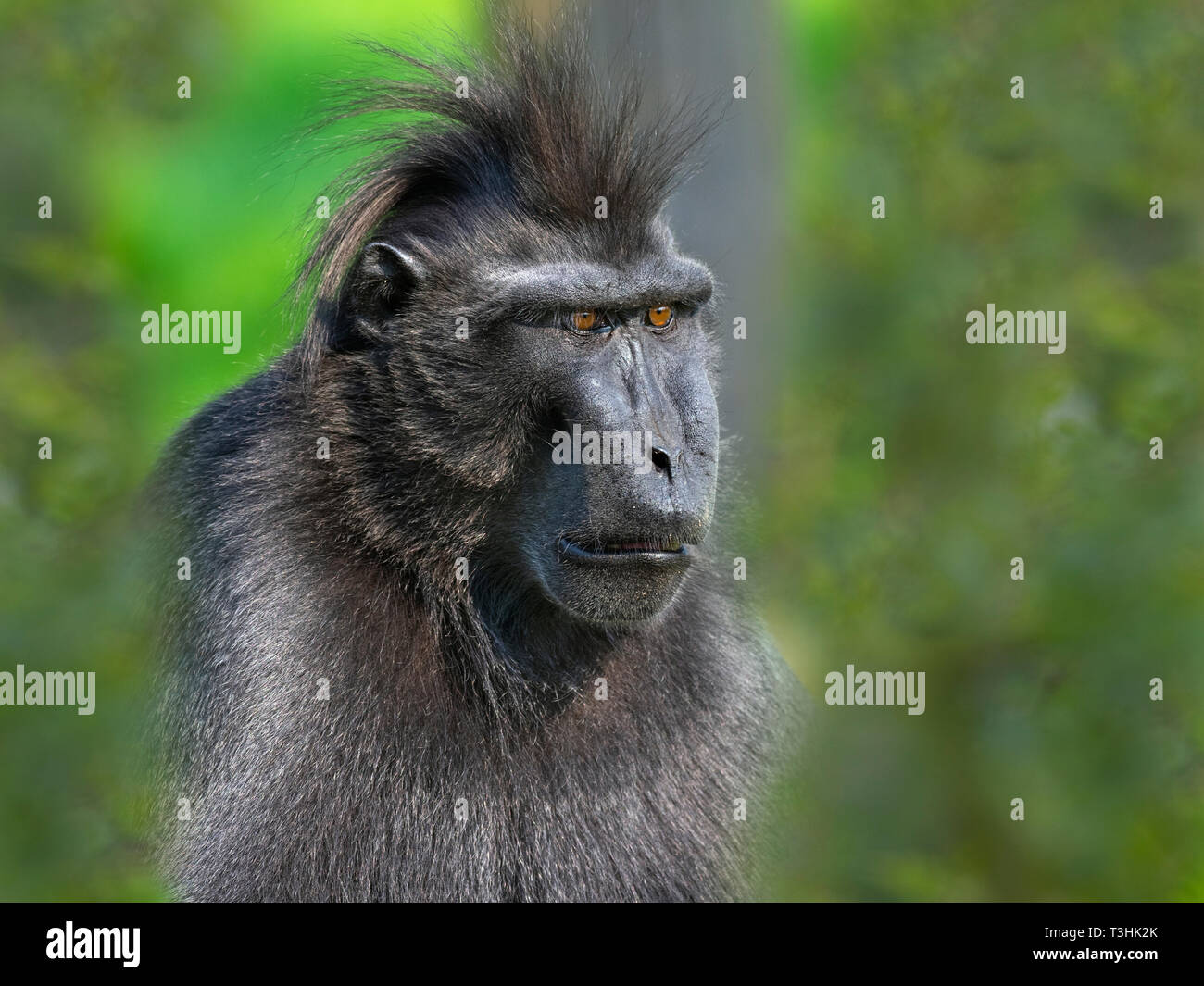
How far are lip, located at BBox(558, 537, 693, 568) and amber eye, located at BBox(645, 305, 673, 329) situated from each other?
0.98 meters

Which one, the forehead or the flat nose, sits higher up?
the forehead

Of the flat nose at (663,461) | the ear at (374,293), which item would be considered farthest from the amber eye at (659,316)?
the ear at (374,293)

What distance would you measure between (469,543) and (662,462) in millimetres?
962

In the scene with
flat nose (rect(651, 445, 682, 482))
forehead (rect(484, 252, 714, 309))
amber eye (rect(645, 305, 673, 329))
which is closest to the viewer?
flat nose (rect(651, 445, 682, 482))

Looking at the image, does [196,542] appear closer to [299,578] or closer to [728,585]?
[299,578]

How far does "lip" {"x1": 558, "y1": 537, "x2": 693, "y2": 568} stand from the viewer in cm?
492

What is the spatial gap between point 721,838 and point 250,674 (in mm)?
2232

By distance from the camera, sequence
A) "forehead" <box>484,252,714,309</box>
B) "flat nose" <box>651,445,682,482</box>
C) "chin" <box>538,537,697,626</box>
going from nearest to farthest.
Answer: "flat nose" <box>651,445,682,482</box>
"chin" <box>538,537,697,626</box>
"forehead" <box>484,252,714,309</box>

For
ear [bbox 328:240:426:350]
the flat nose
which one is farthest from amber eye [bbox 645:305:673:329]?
ear [bbox 328:240:426:350]

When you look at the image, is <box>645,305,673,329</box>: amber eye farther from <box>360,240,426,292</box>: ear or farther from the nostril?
<box>360,240,426,292</box>: ear

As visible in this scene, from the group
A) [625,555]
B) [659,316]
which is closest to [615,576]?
[625,555]

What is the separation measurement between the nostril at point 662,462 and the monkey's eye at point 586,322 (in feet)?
2.08

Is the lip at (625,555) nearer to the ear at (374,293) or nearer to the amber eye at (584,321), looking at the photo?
the amber eye at (584,321)
